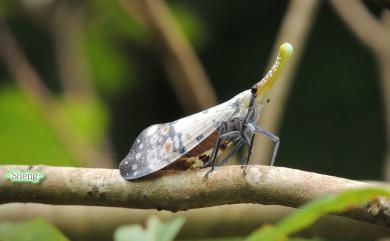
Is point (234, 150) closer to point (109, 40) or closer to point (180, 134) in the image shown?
point (180, 134)

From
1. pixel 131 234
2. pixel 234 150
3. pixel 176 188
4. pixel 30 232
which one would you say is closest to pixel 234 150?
pixel 234 150

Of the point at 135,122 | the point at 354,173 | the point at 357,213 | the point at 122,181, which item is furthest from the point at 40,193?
the point at 135,122

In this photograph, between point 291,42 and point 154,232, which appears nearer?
point 154,232

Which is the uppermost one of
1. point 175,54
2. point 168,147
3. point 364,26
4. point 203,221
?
point 364,26

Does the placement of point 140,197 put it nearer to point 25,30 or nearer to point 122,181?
point 122,181

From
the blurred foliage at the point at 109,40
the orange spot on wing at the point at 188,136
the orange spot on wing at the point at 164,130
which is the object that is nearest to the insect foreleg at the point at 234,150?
the orange spot on wing at the point at 188,136

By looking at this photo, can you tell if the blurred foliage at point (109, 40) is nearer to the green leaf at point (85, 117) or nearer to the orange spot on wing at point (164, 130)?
the green leaf at point (85, 117)

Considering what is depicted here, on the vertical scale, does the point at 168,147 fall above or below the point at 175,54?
below

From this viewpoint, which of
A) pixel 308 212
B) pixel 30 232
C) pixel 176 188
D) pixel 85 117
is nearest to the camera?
pixel 308 212
